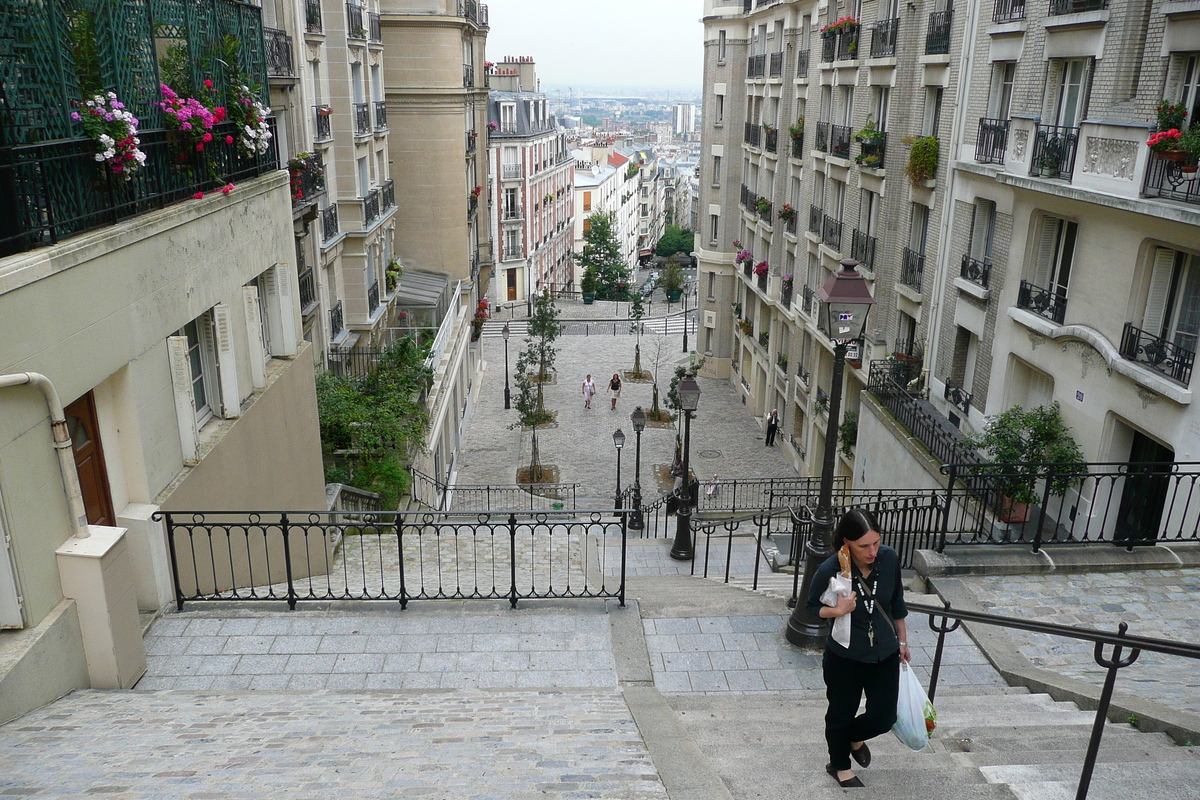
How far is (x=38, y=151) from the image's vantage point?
5941mm

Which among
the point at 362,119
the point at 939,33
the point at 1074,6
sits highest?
the point at 939,33

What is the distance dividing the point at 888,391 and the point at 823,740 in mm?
13241

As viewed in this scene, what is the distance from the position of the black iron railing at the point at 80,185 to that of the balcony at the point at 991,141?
12.8 m

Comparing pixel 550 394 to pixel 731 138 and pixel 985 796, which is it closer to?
pixel 731 138

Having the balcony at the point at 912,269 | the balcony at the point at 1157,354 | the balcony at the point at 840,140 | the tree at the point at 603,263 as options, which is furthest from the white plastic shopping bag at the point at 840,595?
the tree at the point at 603,263

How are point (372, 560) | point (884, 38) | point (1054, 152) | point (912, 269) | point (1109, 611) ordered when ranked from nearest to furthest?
point (1109, 611) → point (372, 560) → point (1054, 152) → point (912, 269) → point (884, 38)

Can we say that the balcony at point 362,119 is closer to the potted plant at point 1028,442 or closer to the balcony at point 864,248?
the balcony at point 864,248

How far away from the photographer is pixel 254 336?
10062 mm

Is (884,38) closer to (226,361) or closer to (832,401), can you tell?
(832,401)

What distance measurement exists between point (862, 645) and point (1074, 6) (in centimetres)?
1222

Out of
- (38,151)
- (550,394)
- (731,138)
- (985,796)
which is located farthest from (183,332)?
(731,138)

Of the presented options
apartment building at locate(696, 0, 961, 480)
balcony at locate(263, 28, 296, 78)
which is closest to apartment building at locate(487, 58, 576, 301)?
apartment building at locate(696, 0, 961, 480)

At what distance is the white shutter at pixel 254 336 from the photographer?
32.4 feet

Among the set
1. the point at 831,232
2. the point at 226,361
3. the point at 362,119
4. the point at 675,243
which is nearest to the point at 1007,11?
the point at 831,232
